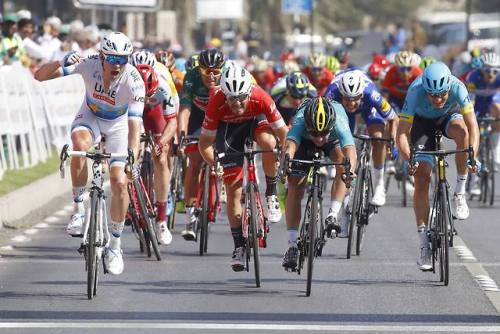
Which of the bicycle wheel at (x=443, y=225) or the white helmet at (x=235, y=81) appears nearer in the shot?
the bicycle wheel at (x=443, y=225)

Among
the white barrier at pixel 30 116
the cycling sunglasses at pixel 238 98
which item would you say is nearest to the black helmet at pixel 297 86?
the cycling sunglasses at pixel 238 98

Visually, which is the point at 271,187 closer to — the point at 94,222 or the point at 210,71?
the point at 210,71

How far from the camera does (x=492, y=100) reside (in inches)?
817

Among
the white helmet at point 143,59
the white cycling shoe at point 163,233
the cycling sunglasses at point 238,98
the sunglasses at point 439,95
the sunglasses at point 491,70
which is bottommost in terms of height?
the white cycling shoe at point 163,233

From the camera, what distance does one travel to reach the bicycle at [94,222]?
11.6 metres

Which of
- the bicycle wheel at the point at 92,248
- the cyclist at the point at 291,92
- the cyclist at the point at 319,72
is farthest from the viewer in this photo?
the cyclist at the point at 319,72

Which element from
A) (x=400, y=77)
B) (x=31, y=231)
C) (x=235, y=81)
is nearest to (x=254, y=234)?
(x=235, y=81)

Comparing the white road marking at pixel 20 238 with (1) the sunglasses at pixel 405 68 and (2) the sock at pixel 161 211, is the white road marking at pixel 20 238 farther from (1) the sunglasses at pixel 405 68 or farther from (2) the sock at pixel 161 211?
(1) the sunglasses at pixel 405 68

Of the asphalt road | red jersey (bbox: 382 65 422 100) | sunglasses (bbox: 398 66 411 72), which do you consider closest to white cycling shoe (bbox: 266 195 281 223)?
the asphalt road

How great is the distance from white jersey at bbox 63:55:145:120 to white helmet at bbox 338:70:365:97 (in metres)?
2.23

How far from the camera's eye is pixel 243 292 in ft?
39.9

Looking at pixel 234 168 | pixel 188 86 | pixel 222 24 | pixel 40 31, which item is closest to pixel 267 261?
pixel 234 168

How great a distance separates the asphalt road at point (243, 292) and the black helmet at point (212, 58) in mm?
1643

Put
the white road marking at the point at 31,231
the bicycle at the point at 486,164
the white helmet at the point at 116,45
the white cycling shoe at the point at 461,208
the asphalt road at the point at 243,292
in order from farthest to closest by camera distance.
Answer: the bicycle at the point at 486,164, the white road marking at the point at 31,231, the white cycling shoe at the point at 461,208, the white helmet at the point at 116,45, the asphalt road at the point at 243,292
